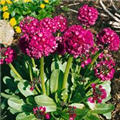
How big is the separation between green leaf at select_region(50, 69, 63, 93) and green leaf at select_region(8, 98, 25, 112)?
476mm

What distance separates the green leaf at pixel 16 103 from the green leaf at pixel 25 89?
0.39ft

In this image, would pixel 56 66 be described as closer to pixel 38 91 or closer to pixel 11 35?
pixel 38 91

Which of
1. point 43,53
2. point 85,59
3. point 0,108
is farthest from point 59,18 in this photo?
point 0,108

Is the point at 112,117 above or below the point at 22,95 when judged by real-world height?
below

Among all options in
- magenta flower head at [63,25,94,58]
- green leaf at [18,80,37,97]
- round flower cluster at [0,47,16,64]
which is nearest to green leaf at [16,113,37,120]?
green leaf at [18,80,37,97]

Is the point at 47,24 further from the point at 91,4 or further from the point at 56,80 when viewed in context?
the point at 91,4

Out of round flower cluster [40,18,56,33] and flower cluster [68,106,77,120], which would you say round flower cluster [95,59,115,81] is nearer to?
flower cluster [68,106,77,120]

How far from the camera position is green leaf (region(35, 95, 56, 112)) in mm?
3164

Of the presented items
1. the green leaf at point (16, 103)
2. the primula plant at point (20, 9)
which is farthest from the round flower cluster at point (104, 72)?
the primula plant at point (20, 9)

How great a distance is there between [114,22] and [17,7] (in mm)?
2208

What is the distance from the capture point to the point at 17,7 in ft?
17.9

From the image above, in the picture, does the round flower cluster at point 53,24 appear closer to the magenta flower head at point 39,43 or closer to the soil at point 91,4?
the magenta flower head at point 39,43

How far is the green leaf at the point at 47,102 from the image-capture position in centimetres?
316

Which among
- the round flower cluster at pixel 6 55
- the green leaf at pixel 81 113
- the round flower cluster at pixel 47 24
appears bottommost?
the green leaf at pixel 81 113
